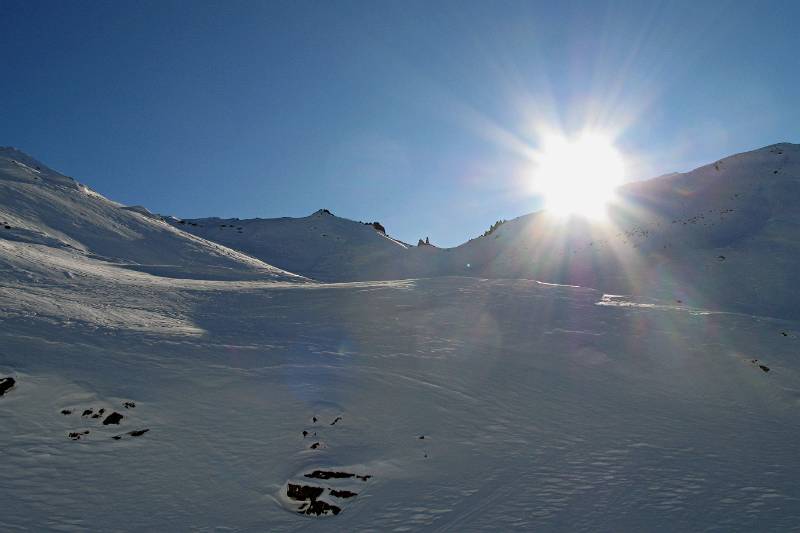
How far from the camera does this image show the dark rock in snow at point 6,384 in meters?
8.23

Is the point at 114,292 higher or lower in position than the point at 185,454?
higher

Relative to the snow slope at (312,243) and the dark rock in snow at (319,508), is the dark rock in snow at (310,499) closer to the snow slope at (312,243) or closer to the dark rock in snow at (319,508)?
the dark rock in snow at (319,508)

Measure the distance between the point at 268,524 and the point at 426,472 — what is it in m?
2.44

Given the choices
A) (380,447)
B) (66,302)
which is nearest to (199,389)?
(380,447)

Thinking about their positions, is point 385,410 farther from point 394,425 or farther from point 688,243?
point 688,243

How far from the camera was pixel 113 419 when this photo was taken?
8.05 meters

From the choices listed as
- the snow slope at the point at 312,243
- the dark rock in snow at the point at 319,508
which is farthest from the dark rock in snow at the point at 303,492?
the snow slope at the point at 312,243

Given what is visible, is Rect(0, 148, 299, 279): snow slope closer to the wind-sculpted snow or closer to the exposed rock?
the wind-sculpted snow

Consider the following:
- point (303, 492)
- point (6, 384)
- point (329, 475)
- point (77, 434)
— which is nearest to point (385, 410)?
point (329, 475)

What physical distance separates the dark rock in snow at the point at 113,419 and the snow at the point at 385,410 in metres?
0.13

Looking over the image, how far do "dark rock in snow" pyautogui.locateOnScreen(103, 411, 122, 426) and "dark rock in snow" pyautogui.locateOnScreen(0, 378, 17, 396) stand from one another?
5.98 feet

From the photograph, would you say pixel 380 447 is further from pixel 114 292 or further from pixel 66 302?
pixel 114 292

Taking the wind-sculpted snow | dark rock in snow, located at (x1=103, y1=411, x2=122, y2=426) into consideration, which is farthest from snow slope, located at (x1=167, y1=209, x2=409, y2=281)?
dark rock in snow, located at (x1=103, y1=411, x2=122, y2=426)

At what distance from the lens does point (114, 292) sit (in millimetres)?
15578
